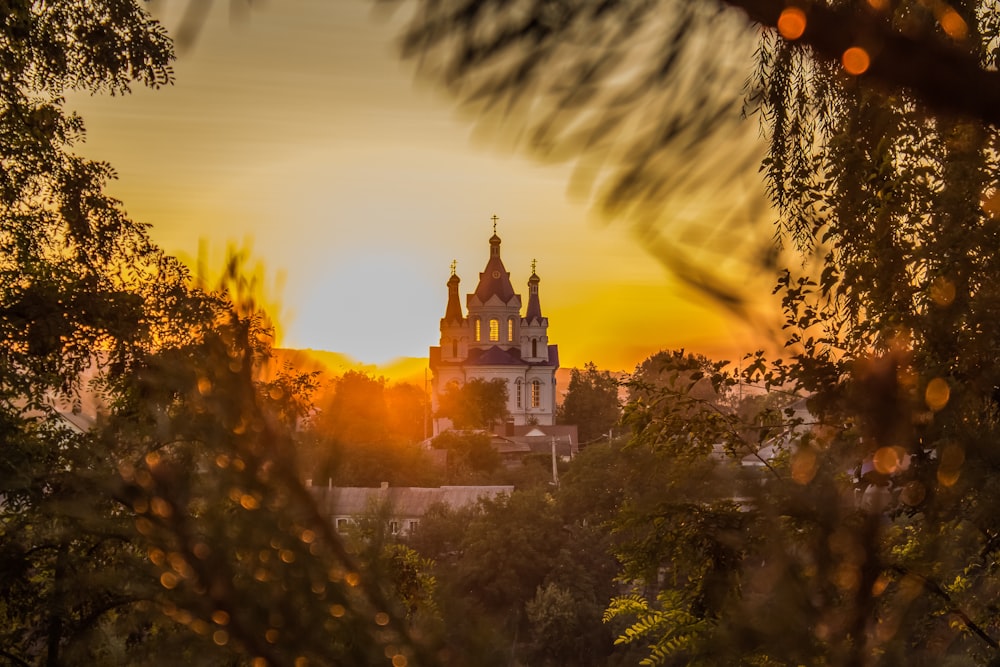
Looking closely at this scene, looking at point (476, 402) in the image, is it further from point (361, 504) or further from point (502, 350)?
point (361, 504)

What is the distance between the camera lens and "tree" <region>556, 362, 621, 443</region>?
7862 centimetres

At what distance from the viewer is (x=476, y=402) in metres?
70.6

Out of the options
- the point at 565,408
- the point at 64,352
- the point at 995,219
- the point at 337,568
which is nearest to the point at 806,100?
the point at 337,568

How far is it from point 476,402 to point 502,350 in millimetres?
9201

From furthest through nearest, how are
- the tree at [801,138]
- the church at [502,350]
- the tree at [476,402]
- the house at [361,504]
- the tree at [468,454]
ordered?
the church at [502,350]
the tree at [476,402]
the tree at [468,454]
the house at [361,504]
the tree at [801,138]

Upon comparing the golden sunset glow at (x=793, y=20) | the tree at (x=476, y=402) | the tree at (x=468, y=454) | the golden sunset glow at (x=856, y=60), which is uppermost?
the tree at (x=476, y=402)

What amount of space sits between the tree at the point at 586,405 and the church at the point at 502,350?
288 cm

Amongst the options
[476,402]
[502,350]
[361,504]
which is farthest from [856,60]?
[502,350]

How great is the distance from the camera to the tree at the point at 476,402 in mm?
68750

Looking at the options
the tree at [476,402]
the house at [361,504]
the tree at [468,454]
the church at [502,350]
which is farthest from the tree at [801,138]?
the church at [502,350]

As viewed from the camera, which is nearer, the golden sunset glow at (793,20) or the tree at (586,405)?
the golden sunset glow at (793,20)

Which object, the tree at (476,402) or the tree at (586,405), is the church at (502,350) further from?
the tree at (586,405)

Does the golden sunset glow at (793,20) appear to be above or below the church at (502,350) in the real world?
below

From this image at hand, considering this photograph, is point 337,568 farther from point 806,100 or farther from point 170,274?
point 170,274
